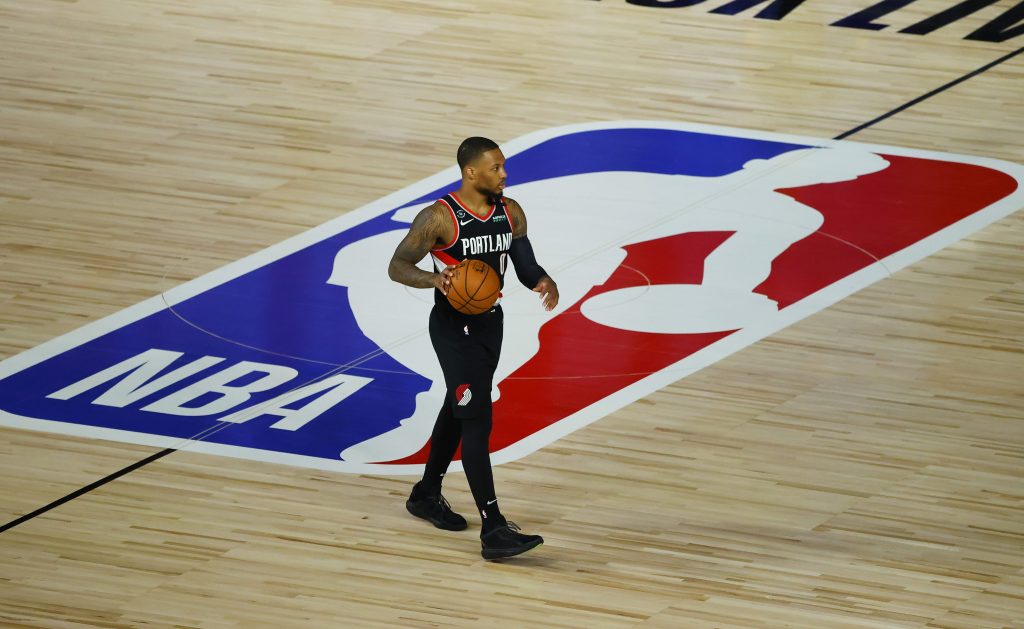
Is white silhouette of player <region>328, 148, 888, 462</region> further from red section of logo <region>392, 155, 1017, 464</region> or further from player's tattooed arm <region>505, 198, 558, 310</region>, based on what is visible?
player's tattooed arm <region>505, 198, 558, 310</region>

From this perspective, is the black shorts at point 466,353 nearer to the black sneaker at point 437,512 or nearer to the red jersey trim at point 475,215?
the red jersey trim at point 475,215

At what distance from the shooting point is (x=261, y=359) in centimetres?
821

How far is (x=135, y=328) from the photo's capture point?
27.9 feet

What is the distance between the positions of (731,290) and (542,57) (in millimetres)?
4441

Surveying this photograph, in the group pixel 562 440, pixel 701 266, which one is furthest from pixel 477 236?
pixel 701 266

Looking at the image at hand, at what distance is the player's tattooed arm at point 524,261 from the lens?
6.23 metres

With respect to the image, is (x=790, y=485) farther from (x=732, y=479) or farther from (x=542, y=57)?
(x=542, y=57)

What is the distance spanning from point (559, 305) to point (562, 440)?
1.59 meters

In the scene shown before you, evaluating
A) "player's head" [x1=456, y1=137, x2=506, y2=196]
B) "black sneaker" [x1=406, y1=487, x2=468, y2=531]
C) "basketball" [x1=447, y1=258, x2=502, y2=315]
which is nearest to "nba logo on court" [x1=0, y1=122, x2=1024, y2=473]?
"basketball" [x1=447, y1=258, x2=502, y2=315]

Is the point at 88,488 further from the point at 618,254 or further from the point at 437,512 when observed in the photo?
the point at 618,254

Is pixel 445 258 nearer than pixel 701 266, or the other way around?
pixel 445 258

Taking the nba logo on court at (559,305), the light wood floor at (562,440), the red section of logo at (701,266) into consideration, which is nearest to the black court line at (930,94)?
the light wood floor at (562,440)

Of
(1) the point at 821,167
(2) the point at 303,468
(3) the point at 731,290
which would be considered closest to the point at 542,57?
(1) the point at 821,167

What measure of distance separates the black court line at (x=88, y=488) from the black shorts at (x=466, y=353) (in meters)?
1.58
